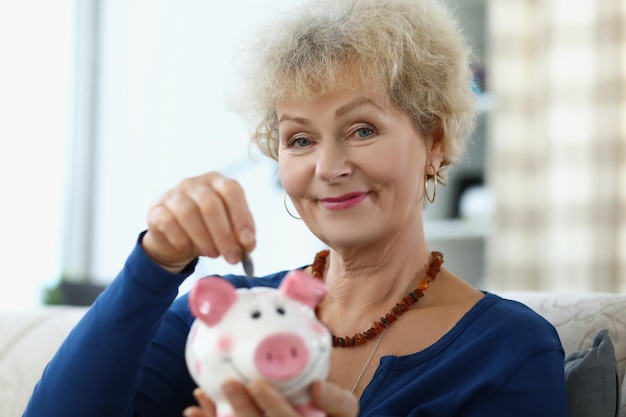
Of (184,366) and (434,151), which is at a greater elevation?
(434,151)

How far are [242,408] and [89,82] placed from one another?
3.67 metres

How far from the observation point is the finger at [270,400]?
31.3 inches

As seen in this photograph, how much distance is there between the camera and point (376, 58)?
1.25 m

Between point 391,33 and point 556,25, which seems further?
point 556,25

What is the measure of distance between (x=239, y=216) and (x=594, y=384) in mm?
607

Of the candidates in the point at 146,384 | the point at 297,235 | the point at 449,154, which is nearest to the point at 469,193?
the point at 297,235

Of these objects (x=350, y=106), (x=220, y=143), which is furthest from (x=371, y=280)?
(x=220, y=143)

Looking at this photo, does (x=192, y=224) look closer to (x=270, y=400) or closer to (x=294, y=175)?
(x=270, y=400)

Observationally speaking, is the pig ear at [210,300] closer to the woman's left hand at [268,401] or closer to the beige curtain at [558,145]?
the woman's left hand at [268,401]

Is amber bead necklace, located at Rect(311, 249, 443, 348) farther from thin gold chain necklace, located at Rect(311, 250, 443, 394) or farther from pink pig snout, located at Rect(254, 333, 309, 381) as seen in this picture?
pink pig snout, located at Rect(254, 333, 309, 381)

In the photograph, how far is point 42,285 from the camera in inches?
153

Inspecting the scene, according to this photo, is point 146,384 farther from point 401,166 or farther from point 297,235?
point 297,235

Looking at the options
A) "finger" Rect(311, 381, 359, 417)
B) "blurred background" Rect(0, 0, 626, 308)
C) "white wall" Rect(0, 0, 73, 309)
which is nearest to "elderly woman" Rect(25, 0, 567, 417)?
"finger" Rect(311, 381, 359, 417)

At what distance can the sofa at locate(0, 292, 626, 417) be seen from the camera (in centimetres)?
126
